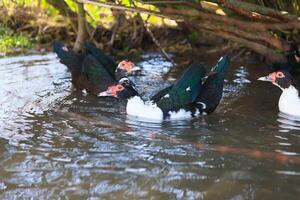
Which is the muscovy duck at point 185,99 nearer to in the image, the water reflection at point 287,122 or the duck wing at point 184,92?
the duck wing at point 184,92

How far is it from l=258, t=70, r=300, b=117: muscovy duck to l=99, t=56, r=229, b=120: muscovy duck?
0.80 m

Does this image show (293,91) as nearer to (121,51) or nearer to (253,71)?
(253,71)

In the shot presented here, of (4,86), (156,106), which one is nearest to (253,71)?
(156,106)

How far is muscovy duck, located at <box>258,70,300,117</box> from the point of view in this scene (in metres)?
7.14

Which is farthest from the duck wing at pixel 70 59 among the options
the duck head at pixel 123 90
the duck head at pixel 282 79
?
the duck head at pixel 282 79

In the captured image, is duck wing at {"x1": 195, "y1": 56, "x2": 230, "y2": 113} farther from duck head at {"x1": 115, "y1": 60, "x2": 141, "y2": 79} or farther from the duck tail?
the duck tail

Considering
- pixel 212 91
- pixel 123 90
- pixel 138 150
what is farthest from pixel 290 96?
pixel 138 150

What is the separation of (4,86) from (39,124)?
7.04 ft

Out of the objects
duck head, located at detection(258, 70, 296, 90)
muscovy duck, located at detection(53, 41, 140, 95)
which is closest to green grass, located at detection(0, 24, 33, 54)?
muscovy duck, located at detection(53, 41, 140, 95)

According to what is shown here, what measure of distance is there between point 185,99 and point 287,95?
1.37 metres

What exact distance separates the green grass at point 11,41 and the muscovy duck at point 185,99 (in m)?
5.56

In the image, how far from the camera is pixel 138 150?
219 inches

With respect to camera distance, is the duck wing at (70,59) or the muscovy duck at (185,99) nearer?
the muscovy duck at (185,99)

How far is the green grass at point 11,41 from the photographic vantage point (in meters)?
12.2
